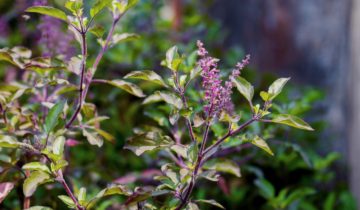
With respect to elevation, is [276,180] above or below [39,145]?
below

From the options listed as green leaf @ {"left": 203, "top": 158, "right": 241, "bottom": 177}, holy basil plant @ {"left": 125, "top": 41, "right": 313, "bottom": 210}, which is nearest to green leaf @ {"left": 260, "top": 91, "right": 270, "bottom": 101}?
holy basil plant @ {"left": 125, "top": 41, "right": 313, "bottom": 210}

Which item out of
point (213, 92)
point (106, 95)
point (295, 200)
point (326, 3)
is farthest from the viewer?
point (326, 3)

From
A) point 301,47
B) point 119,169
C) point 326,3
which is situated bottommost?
point 119,169

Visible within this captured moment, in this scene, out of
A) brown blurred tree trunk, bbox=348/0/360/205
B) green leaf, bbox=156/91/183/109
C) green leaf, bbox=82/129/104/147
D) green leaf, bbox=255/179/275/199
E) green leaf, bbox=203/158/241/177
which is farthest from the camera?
brown blurred tree trunk, bbox=348/0/360/205

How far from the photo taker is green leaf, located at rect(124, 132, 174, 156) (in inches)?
50.0

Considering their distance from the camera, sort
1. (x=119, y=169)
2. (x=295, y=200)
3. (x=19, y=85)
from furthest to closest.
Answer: (x=119, y=169) < (x=295, y=200) < (x=19, y=85)

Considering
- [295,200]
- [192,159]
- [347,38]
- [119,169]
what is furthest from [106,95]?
[192,159]

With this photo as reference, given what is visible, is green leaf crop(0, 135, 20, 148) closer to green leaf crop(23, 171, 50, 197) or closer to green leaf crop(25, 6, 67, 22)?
green leaf crop(23, 171, 50, 197)

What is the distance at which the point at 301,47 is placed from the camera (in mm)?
2980

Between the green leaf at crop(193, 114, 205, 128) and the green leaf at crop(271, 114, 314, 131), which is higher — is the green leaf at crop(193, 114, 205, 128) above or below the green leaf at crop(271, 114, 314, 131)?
below

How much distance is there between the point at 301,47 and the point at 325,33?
0.18 metres

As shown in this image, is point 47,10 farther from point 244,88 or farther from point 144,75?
point 244,88

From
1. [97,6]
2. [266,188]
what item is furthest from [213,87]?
[266,188]

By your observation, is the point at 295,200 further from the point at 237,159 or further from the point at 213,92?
the point at 213,92
